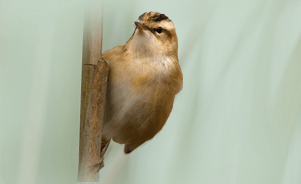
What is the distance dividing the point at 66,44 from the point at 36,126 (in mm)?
196

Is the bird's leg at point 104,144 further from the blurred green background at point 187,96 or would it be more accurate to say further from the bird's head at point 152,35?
the bird's head at point 152,35

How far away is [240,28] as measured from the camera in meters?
0.73

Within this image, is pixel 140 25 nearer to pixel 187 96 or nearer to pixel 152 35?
pixel 152 35

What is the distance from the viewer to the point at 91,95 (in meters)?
0.47

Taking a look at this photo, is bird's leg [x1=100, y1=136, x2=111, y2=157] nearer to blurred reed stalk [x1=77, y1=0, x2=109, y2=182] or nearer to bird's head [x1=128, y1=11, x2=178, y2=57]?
blurred reed stalk [x1=77, y1=0, x2=109, y2=182]

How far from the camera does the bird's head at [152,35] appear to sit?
493mm

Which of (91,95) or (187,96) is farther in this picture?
(187,96)

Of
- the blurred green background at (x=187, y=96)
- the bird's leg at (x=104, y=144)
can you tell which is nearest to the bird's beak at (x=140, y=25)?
the blurred green background at (x=187, y=96)

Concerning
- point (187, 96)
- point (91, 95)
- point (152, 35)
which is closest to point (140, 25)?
point (152, 35)

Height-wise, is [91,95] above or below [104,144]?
above

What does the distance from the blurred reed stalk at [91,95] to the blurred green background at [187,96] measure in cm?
7

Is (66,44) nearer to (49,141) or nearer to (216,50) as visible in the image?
(49,141)

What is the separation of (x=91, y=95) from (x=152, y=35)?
170mm

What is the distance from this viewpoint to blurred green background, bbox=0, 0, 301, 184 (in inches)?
20.4
